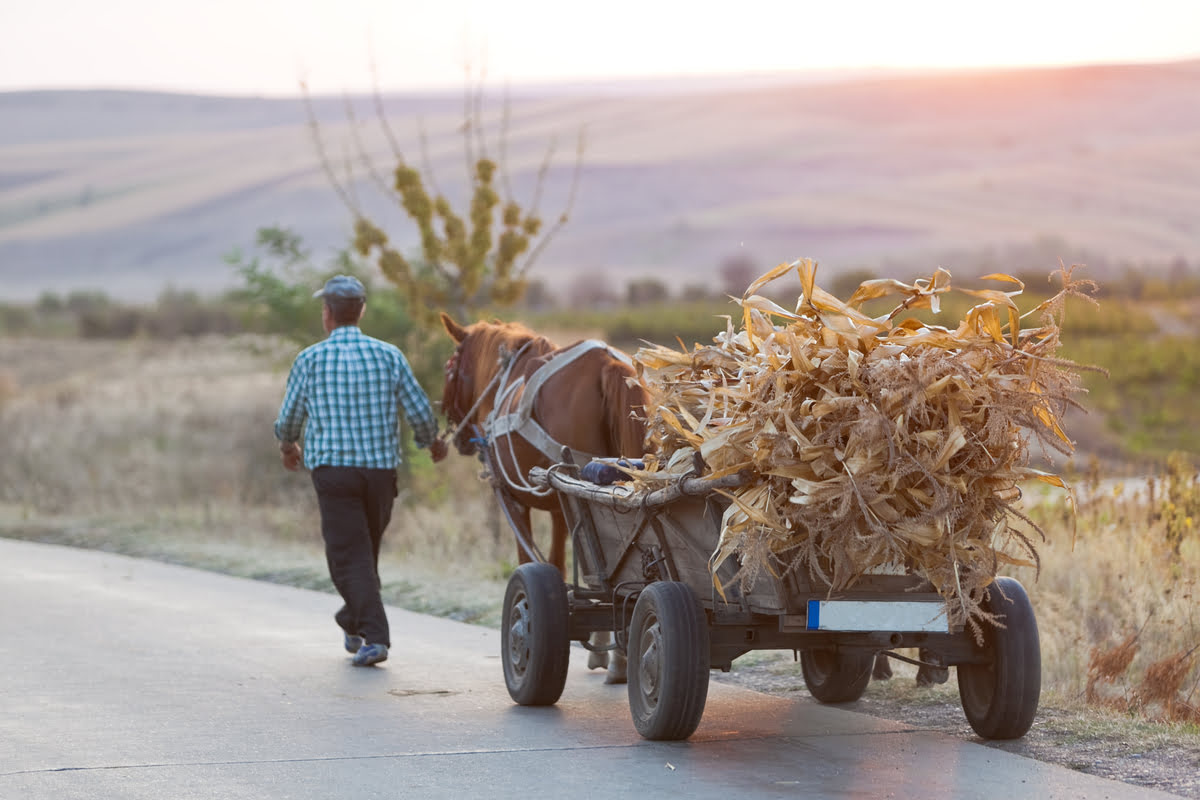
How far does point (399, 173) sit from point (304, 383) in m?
6.86

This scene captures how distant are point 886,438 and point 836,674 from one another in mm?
2476

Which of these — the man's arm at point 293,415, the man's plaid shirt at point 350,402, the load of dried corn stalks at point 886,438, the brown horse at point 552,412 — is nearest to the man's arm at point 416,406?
the man's plaid shirt at point 350,402

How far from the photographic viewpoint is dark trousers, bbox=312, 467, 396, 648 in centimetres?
965

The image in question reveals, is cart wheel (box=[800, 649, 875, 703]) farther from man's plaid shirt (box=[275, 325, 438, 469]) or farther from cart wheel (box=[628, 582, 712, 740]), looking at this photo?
man's plaid shirt (box=[275, 325, 438, 469])

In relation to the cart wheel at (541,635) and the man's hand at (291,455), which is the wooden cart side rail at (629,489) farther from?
the man's hand at (291,455)

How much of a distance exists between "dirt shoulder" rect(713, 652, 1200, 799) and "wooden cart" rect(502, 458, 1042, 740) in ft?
0.83

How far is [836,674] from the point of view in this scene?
847 centimetres

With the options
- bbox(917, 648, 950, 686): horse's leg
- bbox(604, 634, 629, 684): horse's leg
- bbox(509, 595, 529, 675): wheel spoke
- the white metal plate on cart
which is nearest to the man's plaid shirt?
bbox(509, 595, 529, 675): wheel spoke

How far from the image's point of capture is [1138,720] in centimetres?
780

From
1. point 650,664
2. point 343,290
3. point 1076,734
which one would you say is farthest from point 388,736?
point 343,290

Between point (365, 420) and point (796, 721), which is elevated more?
point (365, 420)

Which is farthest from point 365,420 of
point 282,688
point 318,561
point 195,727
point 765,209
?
point 765,209

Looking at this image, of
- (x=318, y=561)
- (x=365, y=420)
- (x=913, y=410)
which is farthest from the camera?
(x=318, y=561)

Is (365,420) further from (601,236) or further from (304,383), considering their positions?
(601,236)
